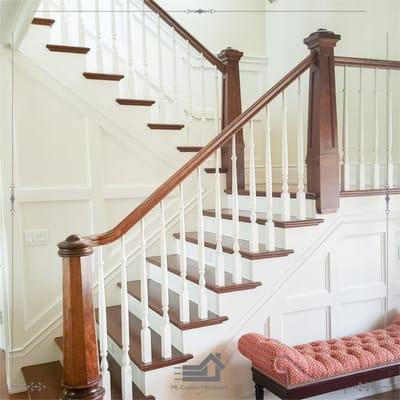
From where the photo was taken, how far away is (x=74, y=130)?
10.7 ft

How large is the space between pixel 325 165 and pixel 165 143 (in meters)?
1.35

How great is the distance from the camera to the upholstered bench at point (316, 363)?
232 centimetres

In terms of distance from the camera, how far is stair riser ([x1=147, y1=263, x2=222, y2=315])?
2.68 meters

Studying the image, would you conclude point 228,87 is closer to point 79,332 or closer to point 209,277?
point 209,277

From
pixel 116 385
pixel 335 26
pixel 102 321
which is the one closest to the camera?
pixel 102 321

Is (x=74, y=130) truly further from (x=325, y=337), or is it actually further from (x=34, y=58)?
(x=325, y=337)

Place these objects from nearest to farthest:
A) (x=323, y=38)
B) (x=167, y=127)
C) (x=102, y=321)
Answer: (x=102, y=321), (x=323, y=38), (x=167, y=127)

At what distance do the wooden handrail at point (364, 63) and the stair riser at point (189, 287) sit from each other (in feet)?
5.58

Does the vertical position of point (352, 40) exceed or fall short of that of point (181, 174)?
it exceeds it

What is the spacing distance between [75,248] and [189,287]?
129 centimetres

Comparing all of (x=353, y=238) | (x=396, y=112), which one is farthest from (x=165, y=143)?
(x=396, y=112)

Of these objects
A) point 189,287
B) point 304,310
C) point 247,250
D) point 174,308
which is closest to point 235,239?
point 247,250

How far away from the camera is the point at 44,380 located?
2922mm

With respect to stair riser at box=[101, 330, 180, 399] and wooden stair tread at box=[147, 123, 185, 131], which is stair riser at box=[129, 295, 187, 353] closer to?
stair riser at box=[101, 330, 180, 399]
